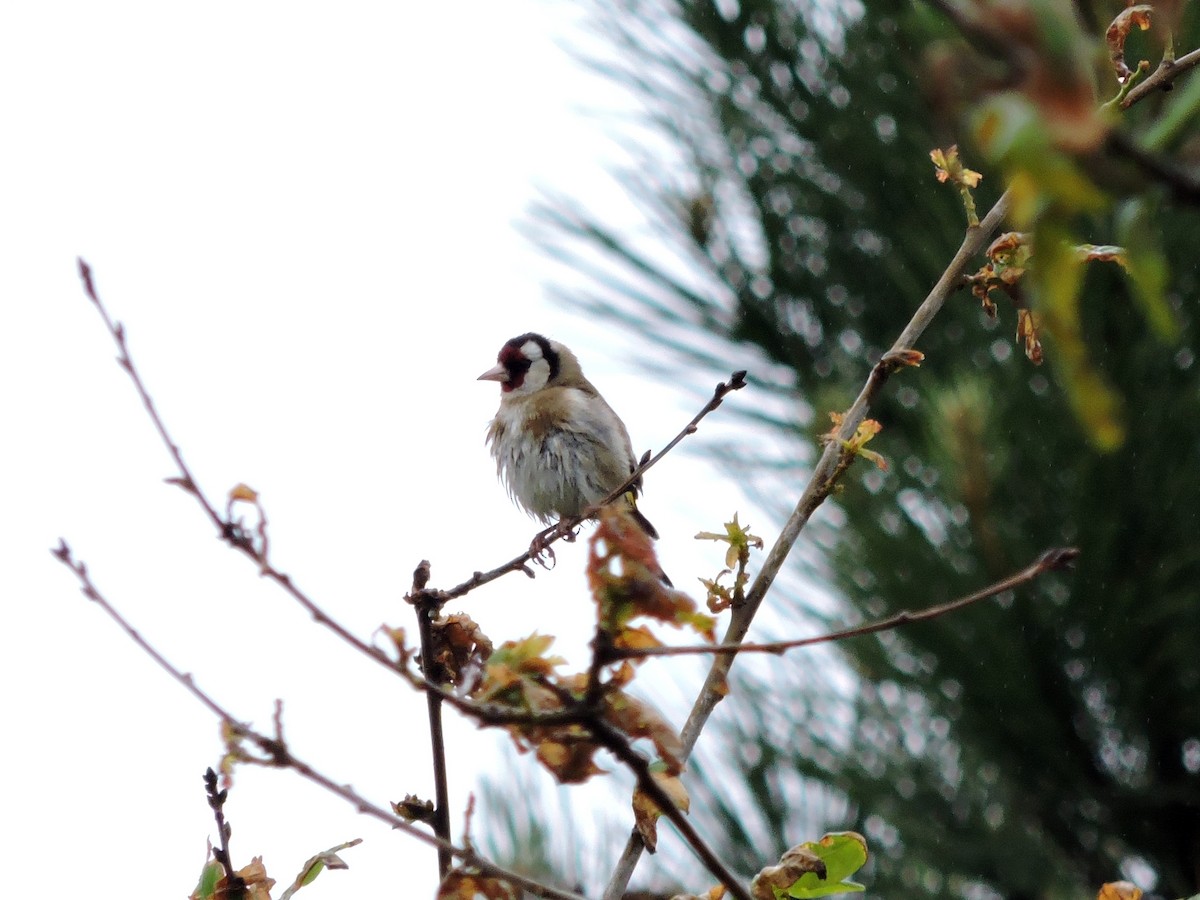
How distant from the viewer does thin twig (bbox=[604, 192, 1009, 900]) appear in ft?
3.27

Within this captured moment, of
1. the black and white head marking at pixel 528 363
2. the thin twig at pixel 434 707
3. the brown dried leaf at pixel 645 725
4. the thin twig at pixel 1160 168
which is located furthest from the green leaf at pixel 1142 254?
the black and white head marking at pixel 528 363

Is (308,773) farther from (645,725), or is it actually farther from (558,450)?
(558,450)

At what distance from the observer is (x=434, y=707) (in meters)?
0.94

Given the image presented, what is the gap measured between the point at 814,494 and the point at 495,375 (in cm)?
248

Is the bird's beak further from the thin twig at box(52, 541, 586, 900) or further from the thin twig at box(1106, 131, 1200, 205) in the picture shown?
the thin twig at box(1106, 131, 1200, 205)

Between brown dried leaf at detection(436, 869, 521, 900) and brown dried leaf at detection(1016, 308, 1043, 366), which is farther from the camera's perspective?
brown dried leaf at detection(1016, 308, 1043, 366)

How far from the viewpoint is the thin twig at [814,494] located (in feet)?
3.27

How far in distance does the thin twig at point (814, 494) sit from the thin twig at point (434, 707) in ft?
0.39

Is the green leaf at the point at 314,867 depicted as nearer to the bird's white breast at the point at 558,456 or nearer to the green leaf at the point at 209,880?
the green leaf at the point at 209,880

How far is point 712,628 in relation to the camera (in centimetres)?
73

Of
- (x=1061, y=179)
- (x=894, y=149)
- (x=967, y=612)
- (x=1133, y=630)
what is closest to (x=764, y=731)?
(x=967, y=612)

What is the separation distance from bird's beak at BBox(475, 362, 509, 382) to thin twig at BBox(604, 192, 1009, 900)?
7.83 ft

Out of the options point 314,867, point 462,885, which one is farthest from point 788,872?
point 314,867

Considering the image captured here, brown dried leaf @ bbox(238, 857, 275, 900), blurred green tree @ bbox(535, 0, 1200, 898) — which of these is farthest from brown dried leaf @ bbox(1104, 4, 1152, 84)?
blurred green tree @ bbox(535, 0, 1200, 898)
